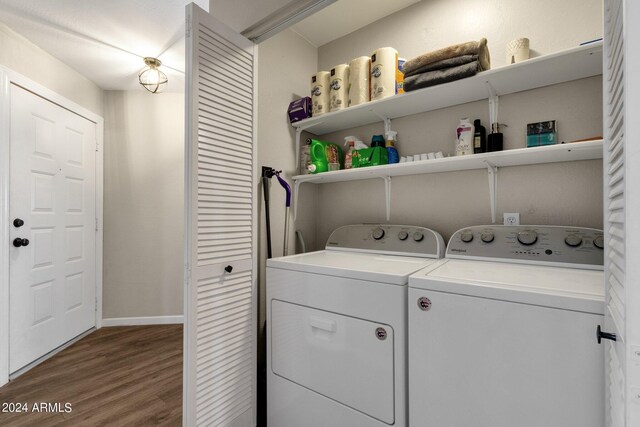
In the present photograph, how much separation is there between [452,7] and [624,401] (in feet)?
6.60

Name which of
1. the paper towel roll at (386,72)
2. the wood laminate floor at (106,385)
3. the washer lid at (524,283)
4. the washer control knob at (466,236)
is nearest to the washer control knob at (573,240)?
the washer lid at (524,283)

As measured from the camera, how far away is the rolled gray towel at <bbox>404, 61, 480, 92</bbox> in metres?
1.39

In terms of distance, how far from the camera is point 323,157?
78.7 inches

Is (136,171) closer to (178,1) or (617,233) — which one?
(178,1)

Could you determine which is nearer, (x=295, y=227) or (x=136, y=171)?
(x=295, y=227)

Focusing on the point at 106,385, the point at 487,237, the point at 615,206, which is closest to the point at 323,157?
the point at 487,237

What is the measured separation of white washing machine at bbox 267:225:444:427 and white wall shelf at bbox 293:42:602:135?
2.47ft

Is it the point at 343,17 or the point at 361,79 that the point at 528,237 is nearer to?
the point at 361,79

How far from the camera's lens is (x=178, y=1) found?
2.04 m

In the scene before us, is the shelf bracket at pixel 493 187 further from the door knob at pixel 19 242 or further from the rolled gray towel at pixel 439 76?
the door knob at pixel 19 242

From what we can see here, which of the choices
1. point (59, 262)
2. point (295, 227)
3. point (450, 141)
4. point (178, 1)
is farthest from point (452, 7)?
point (59, 262)

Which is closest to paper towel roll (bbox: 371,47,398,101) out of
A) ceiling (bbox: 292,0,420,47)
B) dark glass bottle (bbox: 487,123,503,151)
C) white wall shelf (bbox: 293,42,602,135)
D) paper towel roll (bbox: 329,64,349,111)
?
white wall shelf (bbox: 293,42,602,135)

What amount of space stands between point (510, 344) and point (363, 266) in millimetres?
614

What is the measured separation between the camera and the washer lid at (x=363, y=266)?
1.17 metres
